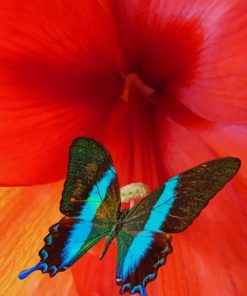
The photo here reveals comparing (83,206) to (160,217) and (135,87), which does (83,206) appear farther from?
(135,87)

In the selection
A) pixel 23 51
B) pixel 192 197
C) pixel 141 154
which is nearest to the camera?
pixel 192 197

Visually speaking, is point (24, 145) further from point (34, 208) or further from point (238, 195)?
point (238, 195)

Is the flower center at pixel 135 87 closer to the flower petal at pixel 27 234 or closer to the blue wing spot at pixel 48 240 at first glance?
the flower petal at pixel 27 234

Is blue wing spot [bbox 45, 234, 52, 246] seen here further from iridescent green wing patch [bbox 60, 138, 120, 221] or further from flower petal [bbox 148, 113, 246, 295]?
flower petal [bbox 148, 113, 246, 295]

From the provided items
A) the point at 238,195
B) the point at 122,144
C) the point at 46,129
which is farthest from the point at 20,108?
the point at 238,195

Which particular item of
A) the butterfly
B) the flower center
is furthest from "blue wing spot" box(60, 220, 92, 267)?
the flower center
